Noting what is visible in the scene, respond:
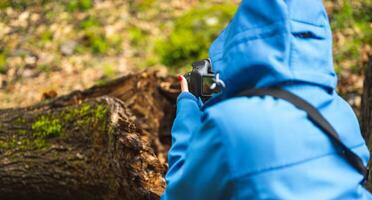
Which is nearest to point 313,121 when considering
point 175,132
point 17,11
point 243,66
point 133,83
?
point 243,66

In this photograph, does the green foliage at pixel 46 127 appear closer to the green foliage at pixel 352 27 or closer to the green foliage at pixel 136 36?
the green foliage at pixel 136 36

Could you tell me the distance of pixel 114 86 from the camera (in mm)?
4652

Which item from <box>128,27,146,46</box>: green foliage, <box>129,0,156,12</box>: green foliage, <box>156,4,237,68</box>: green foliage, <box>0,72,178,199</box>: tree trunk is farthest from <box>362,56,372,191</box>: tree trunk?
<box>129,0,156,12</box>: green foliage

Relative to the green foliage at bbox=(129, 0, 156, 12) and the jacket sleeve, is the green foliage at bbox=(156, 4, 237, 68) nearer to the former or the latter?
the green foliage at bbox=(129, 0, 156, 12)

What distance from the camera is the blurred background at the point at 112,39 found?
625cm

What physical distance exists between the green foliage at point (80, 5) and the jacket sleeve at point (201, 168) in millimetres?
5459

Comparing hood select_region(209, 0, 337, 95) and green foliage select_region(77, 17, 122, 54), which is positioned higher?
hood select_region(209, 0, 337, 95)

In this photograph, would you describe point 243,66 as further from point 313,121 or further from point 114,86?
point 114,86

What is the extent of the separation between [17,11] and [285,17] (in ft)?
19.7

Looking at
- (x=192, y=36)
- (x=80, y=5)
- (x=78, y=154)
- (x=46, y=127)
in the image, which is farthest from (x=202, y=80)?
(x=80, y=5)

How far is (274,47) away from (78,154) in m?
2.06

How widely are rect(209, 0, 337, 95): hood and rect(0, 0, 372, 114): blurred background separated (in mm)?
3676

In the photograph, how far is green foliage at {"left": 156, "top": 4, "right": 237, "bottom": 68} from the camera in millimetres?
6371

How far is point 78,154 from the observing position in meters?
3.75
